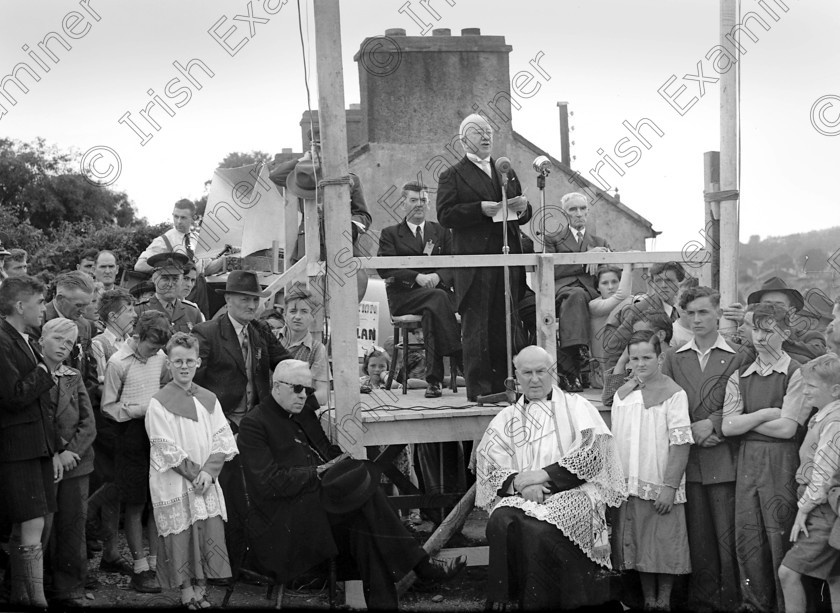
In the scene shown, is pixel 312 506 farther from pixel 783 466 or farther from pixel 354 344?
pixel 783 466

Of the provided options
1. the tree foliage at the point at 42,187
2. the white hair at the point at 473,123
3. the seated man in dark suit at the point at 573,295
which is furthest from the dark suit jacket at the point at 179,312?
the tree foliage at the point at 42,187

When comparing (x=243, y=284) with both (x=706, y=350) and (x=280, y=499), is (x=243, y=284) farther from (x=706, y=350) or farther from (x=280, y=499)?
(x=706, y=350)

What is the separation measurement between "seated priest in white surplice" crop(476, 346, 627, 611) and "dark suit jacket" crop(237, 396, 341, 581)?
3.44 ft

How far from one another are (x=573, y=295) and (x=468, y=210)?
3.69 ft

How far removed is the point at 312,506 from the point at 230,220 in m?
6.65

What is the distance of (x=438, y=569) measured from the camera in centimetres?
740

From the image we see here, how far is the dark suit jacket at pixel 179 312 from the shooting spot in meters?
8.12

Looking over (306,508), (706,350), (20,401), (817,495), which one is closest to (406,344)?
(306,508)

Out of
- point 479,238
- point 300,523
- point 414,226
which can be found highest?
point 414,226

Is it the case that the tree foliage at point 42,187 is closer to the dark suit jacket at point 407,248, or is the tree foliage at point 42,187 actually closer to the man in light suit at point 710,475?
the dark suit jacket at point 407,248

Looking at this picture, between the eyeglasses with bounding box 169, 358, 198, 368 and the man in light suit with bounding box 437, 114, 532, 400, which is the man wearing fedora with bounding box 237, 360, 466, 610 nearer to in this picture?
the eyeglasses with bounding box 169, 358, 198, 368

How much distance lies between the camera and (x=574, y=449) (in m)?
6.74

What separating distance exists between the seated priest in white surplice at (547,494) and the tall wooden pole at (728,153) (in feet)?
5.67

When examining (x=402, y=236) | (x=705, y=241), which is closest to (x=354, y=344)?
(x=402, y=236)
